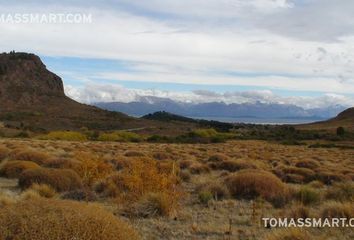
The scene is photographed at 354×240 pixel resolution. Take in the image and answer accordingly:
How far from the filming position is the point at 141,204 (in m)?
12.5

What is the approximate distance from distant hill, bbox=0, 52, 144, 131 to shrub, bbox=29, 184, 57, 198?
102092 mm

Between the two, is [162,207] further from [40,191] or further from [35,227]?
[35,227]

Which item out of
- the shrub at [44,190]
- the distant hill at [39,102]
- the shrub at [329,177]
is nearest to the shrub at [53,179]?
the shrub at [44,190]

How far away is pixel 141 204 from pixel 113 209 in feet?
2.55

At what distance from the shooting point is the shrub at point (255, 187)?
1523cm

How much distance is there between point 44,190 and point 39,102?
147045 mm

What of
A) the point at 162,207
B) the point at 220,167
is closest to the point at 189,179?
the point at 220,167

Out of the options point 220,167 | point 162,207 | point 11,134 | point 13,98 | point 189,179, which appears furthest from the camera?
point 13,98

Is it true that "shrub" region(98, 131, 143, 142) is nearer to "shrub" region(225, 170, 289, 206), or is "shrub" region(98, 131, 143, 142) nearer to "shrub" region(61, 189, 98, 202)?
"shrub" region(225, 170, 289, 206)

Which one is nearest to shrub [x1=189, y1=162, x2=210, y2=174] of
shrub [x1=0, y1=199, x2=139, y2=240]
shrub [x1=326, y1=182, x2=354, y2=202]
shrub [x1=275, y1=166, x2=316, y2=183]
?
shrub [x1=275, y1=166, x2=316, y2=183]

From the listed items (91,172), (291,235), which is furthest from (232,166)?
(291,235)

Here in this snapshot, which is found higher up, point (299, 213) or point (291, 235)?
point (291, 235)

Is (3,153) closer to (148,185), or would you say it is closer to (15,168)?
(15,168)

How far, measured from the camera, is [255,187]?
15.6m
